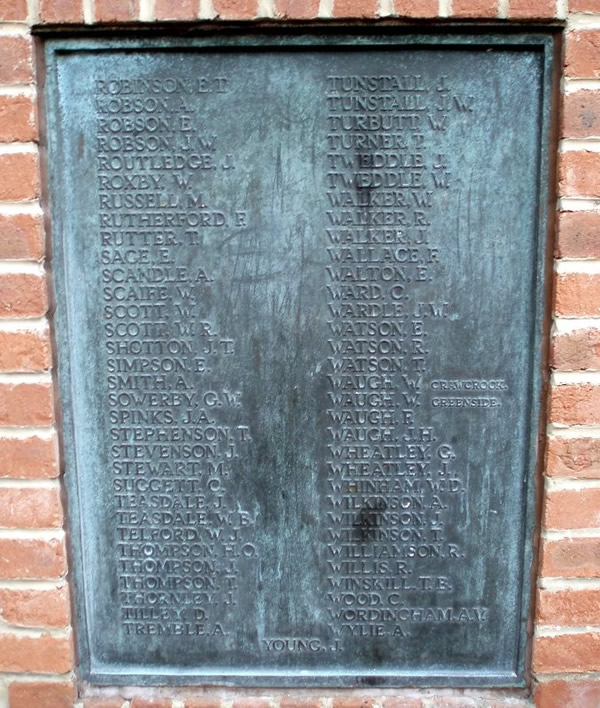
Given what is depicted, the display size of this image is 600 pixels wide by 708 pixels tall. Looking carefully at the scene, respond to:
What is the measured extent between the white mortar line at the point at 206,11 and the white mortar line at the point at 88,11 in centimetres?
28

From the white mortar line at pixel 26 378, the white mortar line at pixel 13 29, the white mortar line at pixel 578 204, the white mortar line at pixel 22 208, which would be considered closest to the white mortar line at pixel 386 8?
the white mortar line at pixel 578 204

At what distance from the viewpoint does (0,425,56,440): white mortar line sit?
5.95 ft

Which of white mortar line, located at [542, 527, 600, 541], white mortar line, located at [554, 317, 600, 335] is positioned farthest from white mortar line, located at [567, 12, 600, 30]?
white mortar line, located at [542, 527, 600, 541]

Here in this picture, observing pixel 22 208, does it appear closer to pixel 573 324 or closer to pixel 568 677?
pixel 573 324

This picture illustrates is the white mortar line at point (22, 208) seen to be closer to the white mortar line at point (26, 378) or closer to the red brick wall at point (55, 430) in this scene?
the red brick wall at point (55, 430)

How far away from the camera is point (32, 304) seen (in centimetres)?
176

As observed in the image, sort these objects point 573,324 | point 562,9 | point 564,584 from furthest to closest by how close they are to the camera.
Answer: point 564,584, point 573,324, point 562,9

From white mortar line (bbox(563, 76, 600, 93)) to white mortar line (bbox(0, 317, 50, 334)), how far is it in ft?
5.07

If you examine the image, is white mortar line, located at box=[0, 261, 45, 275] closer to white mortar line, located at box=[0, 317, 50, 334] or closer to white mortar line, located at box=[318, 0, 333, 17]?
white mortar line, located at box=[0, 317, 50, 334]

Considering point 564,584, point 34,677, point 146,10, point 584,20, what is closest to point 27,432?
point 34,677

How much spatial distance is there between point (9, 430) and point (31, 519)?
27 cm

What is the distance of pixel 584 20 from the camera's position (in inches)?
65.2

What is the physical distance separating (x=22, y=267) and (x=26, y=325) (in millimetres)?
160

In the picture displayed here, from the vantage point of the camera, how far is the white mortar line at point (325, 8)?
5.45ft
